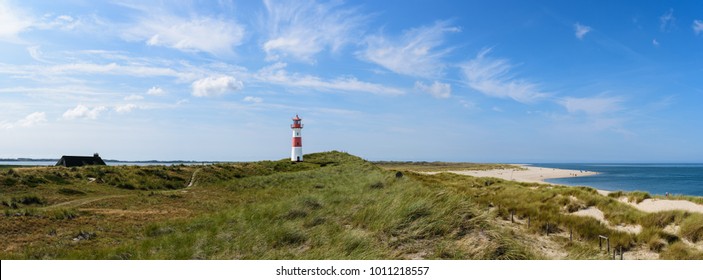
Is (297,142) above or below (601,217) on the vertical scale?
above

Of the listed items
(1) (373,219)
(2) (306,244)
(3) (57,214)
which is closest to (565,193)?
(1) (373,219)

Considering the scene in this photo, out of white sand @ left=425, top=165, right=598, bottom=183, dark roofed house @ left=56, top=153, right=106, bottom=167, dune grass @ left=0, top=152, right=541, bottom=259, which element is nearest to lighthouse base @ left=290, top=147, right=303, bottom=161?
dark roofed house @ left=56, top=153, right=106, bottom=167

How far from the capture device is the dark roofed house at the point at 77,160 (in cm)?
4128

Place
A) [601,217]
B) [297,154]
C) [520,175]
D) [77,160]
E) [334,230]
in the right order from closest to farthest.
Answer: [334,230] → [601,217] → [77,160] → [297,154] → [520,175]

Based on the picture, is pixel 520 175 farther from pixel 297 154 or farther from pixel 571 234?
pixel 571 234

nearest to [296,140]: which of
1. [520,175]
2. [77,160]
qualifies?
[77,160]

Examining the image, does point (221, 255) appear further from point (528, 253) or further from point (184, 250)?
point (528, 253)

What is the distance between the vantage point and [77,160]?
43000 mm

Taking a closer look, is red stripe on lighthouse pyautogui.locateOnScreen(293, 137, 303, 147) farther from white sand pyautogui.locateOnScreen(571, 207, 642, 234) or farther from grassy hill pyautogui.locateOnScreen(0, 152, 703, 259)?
white sand pyautogui.locateOnScreen(571, 207, 642, 234)

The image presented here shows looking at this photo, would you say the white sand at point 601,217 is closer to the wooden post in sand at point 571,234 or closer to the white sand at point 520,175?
the wooden post in sand at point 571,234

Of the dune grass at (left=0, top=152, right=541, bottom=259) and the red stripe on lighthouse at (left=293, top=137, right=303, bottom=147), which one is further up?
the red stripe on lighthouse at (left=293, top=137, right=303, bottom=147)

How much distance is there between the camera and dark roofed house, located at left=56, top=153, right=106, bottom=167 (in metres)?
41.3

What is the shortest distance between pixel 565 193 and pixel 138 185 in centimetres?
2831

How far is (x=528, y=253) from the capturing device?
7.38m
